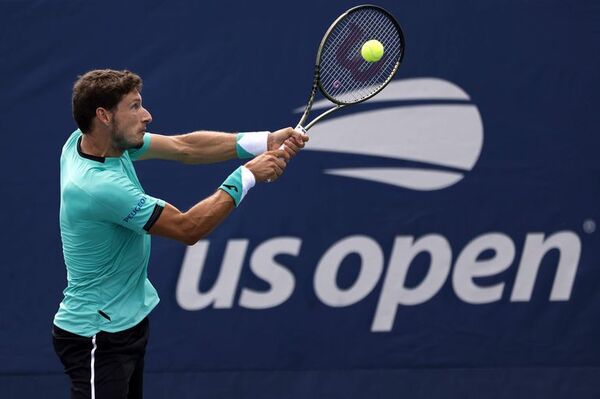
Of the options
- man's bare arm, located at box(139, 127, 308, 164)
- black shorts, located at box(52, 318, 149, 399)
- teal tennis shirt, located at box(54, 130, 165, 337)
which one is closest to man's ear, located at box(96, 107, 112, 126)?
teal tennis shirt, located at box(54, 130, 165, 337)

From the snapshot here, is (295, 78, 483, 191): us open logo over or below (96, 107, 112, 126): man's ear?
over

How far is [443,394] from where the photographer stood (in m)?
5.86

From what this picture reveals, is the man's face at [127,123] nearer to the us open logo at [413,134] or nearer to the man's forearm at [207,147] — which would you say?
the man's forearm at [207,147]

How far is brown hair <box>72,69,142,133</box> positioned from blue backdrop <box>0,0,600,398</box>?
158 centimetres

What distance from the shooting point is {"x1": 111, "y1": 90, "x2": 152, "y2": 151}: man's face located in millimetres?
4160

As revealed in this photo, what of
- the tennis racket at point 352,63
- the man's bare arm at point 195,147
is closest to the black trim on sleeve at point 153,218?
the man's bare arm at point 195,147

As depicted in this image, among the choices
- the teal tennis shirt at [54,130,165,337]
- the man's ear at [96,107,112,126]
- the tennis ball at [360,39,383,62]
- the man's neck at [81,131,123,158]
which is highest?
the tennis ball at [360,39,383,62]

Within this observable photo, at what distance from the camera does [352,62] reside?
4902 millimetres

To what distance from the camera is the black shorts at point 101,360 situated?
4.19 metres

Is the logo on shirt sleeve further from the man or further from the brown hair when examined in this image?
the brown hair

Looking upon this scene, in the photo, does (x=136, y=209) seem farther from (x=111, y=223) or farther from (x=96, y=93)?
(x=96, y=93)

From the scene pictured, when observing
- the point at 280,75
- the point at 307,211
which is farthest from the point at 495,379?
the point at 280,75

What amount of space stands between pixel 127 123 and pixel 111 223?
1.19ft

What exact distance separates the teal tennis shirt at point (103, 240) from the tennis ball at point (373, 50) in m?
1.10
